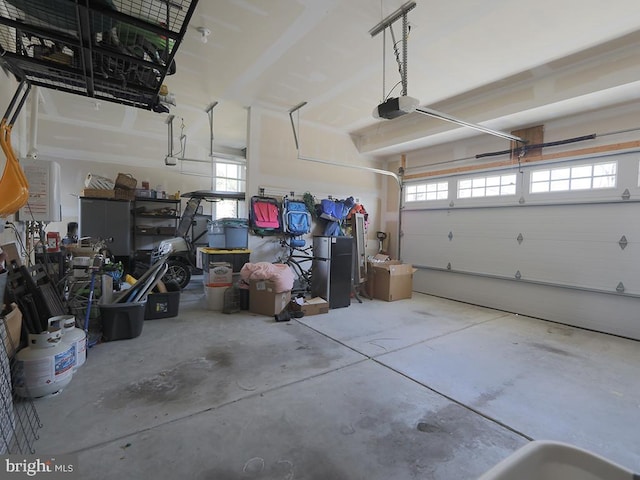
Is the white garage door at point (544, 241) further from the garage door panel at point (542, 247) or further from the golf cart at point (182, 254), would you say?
the golf cart at point (182, 254)

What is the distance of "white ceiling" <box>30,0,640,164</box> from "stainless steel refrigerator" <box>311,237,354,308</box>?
7.48 ft

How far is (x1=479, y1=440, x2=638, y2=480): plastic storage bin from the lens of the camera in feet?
2.04

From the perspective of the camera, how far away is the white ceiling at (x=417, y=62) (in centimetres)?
281

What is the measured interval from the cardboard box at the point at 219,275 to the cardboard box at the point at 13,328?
7.41 ft

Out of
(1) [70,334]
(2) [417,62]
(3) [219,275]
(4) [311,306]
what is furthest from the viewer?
(3) [219,275]

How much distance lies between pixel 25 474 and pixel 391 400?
2090 mm

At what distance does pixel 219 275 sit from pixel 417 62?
3.85 meters

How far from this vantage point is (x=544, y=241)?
450 cm

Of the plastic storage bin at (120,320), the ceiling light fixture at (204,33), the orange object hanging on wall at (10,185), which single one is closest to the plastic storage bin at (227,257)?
the plastic storage bin at (120,320)

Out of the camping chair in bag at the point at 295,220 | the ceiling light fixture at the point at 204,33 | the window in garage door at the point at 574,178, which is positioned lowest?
the camping chair in bag at the point at 295,220

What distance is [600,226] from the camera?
13.1 feet

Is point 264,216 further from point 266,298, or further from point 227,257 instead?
point 266,298

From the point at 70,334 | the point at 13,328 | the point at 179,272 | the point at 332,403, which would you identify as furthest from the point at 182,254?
the point at 332,403

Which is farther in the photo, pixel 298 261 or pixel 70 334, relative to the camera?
pixel 298 261
